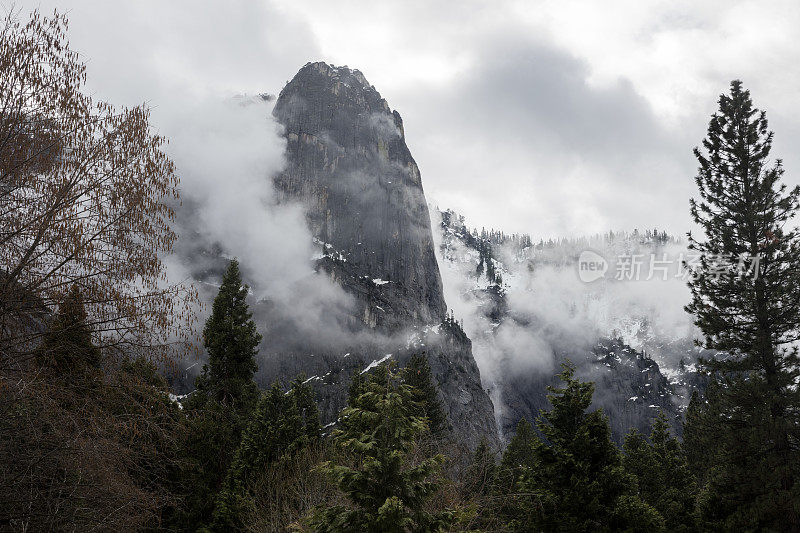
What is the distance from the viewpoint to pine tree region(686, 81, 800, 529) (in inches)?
534

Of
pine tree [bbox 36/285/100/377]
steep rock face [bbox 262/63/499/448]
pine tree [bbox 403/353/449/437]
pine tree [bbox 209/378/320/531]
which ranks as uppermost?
steep rock face [bbox 262/63/499/448]

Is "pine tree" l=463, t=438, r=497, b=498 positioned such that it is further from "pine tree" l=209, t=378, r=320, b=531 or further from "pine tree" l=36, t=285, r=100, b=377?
"pine tree" l=36, t=285, r=100, b=377

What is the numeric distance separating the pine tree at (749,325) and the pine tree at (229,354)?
21566 millimetres

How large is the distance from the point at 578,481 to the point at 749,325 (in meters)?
8.31

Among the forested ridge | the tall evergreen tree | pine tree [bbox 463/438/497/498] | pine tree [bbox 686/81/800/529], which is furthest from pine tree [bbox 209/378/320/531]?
pine tree [bbox 686/81/800/529]

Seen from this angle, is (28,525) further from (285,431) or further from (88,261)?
(285,431)

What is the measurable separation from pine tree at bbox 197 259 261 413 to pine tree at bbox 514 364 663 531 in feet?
52.6

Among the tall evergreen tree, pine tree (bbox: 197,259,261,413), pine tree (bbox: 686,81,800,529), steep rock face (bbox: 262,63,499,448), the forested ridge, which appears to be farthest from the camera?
steep rock face (bbox: 262,63,499,448)

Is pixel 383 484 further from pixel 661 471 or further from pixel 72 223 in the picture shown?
pixel 661 471

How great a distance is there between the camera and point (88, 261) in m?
7.54

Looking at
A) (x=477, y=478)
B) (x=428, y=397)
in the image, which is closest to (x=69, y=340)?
(x=477, y=478)

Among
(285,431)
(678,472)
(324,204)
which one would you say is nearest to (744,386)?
(678,472)

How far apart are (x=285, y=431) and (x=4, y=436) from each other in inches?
594

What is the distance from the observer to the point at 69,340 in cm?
750
